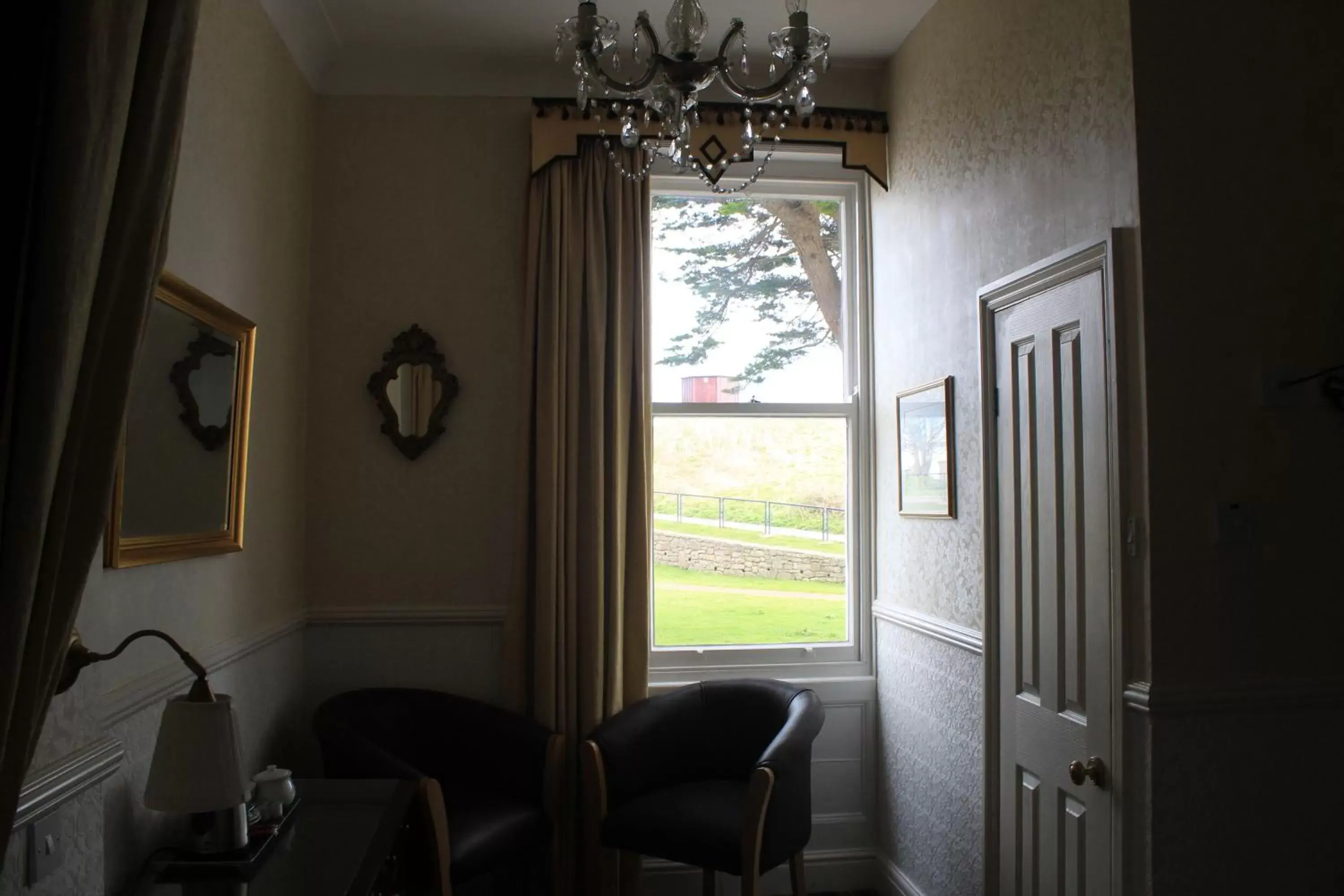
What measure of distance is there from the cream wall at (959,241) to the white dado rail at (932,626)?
0.03 m

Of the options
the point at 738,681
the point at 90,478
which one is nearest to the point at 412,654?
the point at 738,681

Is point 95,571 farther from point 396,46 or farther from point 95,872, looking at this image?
point 396,46

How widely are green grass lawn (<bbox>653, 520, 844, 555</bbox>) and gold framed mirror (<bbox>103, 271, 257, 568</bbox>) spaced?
5.32ft

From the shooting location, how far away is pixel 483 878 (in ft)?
10.9

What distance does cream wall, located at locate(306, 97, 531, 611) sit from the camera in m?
3.54

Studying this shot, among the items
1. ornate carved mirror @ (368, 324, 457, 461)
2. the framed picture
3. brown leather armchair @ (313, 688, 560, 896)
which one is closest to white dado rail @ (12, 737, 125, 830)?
brown leather armchair @ (313, 688, 560, 896)

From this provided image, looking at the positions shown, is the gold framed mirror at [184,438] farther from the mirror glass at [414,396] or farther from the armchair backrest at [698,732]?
the armchair backrest at [698,732]

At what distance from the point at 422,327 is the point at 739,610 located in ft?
5.47

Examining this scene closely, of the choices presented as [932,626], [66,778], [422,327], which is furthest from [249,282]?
[932,626]

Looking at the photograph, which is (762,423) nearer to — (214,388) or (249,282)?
(249,282)

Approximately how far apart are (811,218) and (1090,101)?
1.76m

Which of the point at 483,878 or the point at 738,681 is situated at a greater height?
the point at 738,681

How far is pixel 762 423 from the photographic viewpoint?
3.86 metres

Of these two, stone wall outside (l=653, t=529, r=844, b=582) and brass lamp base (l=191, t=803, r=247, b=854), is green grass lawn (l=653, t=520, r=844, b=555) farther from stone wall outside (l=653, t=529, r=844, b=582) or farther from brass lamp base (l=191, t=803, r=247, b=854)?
brass lamp base (l=191, t=803, r=247, b=854)
